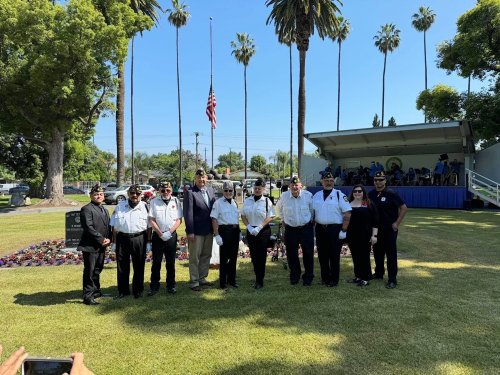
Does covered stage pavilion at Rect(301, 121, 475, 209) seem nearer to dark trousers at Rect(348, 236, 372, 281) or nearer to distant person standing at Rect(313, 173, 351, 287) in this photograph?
dark trousers at Rect(348, 236, 372, 281)

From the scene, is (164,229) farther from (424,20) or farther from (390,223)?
(424,20)

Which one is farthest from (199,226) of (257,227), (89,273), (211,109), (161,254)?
(211,109)

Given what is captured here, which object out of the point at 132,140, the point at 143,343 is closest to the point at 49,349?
the point at 143,343

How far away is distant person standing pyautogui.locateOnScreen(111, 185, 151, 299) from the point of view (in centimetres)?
542

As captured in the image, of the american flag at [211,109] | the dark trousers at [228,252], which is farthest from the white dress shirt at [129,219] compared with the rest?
the american flag at [211,109]

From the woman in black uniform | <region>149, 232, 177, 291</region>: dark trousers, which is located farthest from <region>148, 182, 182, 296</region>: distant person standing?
the woman in black uniform

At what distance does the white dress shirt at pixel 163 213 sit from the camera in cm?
562

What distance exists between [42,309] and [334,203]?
427cm

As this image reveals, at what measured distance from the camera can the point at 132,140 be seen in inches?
1625

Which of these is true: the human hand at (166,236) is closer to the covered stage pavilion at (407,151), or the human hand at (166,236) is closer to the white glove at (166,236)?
the white glove at (166,236)

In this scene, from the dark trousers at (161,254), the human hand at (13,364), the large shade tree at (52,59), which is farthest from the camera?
the large shade tree at (52,59)

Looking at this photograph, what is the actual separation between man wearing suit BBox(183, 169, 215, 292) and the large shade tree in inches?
657

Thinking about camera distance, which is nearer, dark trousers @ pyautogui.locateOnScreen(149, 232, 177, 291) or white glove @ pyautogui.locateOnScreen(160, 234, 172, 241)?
white glove @ pyautogui.locateOnScreen(160, 234, 172, 241)

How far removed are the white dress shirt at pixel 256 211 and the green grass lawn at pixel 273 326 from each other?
1.05 m
